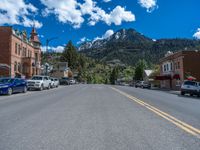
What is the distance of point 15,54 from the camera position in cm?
5012

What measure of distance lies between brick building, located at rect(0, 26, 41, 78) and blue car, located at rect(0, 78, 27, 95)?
20.7m

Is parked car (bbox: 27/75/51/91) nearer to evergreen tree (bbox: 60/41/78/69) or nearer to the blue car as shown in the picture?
the blue car

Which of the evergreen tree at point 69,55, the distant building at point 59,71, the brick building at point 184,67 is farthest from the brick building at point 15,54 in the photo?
the evergreen tree at point 69,55

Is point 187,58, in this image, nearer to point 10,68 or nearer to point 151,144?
point 10,68

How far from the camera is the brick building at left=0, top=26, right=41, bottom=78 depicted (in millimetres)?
47341

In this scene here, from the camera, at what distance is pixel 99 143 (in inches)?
250

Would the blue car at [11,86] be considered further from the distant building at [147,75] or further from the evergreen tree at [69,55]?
the evergreen tree at [69,55]

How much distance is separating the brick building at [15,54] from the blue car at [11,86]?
20.7 m

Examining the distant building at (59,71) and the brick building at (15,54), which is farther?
the distant building at (59,71)

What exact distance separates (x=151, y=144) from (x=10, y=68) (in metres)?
43.9

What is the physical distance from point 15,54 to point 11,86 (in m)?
26.3

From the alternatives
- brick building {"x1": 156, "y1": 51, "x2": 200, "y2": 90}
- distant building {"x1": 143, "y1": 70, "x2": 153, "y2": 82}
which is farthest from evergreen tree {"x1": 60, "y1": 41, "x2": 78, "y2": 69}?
brick building {"x1": 156, "y1": 51, "x2": 200, "y2": 90}

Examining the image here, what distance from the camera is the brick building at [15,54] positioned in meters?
47.3

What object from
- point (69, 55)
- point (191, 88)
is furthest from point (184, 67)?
point (69, 55)
